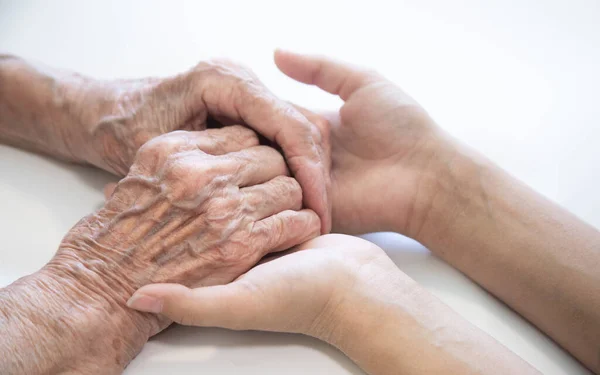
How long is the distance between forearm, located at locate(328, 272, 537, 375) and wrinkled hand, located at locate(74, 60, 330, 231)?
1.06ft

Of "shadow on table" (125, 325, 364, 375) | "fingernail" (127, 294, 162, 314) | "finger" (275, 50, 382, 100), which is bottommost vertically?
"shadow on table" (125, 325, 364, 375)

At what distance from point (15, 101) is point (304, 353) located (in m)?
1.06

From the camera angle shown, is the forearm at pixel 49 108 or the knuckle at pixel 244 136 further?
the forearm at pixel 49 108

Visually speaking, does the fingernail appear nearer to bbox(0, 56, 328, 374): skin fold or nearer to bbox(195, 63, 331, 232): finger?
bbox(0, 56, 328, 374): skin fold

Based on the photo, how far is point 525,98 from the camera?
1.78m

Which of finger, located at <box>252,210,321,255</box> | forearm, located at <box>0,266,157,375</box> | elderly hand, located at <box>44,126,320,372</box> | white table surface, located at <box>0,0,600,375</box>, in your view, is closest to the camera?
forearm, located at <box>0,266,157,375</box>

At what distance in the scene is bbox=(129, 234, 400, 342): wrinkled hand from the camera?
84 centimetres

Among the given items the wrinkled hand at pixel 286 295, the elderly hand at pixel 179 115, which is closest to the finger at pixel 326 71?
the elderly hand at pixel 179 115

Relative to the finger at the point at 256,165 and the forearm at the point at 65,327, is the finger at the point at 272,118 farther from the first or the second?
the forearm at the point at 65,327

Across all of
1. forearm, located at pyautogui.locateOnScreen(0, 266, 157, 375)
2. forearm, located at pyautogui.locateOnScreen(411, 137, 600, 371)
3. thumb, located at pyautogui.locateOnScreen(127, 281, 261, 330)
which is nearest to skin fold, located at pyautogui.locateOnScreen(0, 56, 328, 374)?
forearm, located at pyautogui.locateOnScreen(0, 266, 157, 375)

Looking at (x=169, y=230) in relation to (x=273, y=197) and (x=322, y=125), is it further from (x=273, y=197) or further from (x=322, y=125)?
(x=322, y=125)

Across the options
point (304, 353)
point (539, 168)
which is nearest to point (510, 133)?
point (539, 168)

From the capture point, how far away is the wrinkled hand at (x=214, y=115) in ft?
3.94

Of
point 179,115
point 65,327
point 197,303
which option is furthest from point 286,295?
point 179,115
